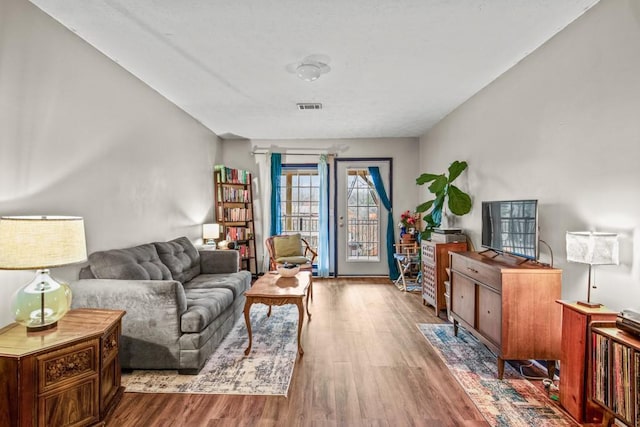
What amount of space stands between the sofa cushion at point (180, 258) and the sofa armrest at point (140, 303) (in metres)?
1.03

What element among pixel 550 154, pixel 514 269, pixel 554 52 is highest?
pixel 554 52

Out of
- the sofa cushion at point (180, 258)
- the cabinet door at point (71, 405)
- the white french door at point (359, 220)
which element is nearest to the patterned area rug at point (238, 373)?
the cabinet door at point (71, 405)

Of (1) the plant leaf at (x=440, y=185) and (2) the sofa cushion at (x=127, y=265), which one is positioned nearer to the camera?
(2) the sofa cushion at (x=127, y=265)

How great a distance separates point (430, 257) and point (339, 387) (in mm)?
2392

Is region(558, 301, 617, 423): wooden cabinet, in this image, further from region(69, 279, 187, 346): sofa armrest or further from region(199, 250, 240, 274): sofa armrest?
region(199, 250, 240, 274): sofa armrest

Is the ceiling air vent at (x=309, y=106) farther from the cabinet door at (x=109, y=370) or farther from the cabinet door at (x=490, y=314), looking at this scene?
the cabinet door at (x=109, y=370)

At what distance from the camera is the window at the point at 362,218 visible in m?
6.28

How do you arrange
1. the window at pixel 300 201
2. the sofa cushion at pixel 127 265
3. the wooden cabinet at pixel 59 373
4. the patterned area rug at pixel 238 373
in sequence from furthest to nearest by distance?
the window at pixel 300 201 → the sofa cushion at pixel 127 265 → the patterned area rug at pixel 238 373 → the wooden cabinet at pixel 59 373

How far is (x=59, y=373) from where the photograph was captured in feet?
5.57

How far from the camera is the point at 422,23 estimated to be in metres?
2.40

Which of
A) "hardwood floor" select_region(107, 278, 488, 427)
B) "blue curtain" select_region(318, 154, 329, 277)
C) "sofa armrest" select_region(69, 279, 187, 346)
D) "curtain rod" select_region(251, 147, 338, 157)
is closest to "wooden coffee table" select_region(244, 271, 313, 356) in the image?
"hardwood floor" select_region(107, 278, 488, 427)

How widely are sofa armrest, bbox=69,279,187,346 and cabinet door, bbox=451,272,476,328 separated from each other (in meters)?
2.59

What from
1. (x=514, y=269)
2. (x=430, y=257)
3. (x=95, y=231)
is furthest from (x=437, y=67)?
(x=95, y=231)

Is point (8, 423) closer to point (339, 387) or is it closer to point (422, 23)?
point (339, 387)
